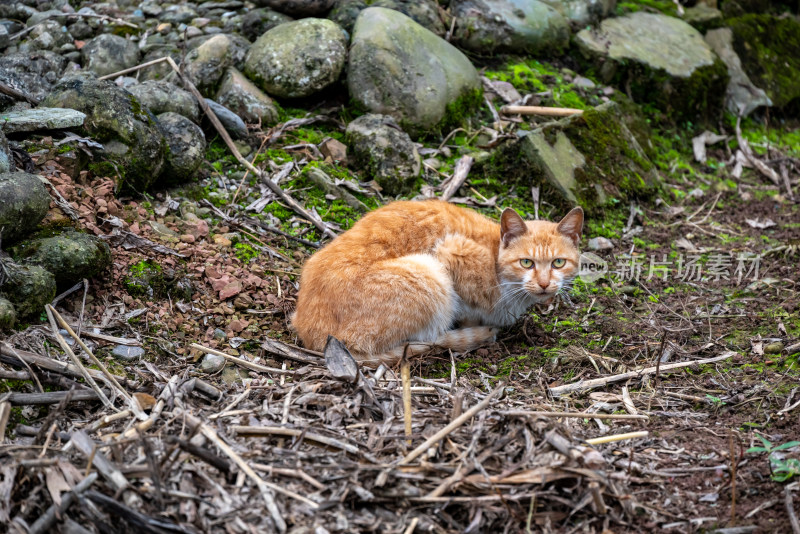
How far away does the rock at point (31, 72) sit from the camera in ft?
20.9

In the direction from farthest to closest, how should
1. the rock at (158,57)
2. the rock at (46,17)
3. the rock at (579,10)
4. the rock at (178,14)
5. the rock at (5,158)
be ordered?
the rock at (579,10) < the rock at (178,14) < the rock at (46,17) < the rock at (158,57) < the rock at (5,158)

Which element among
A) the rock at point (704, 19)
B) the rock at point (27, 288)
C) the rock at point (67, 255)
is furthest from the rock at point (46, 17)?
the rock at point (704, 19)

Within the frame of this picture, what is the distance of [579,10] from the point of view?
9.73 meters

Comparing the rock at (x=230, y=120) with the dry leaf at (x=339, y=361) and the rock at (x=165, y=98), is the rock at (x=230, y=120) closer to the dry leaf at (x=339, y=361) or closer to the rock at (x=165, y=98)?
the rock at (x=165, y=98)

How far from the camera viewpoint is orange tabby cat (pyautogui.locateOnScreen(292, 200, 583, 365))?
5098 millimetres

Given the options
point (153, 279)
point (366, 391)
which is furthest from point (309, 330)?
point (153, 279)

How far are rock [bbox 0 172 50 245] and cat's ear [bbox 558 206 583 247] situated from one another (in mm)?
3953

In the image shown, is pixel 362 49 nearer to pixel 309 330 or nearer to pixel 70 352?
pixel 309 330

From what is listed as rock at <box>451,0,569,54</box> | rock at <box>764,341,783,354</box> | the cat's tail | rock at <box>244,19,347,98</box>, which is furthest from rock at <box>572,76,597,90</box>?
rock at <box>764,341,783,354</box>

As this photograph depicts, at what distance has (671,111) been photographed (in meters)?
9.52

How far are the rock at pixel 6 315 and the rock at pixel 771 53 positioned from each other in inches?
406

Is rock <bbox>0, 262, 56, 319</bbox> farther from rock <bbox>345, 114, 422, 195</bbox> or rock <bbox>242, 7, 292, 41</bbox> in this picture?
rock <bbox>242, 7, 292, 41</bbox>

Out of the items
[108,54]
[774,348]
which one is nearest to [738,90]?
[774,348]

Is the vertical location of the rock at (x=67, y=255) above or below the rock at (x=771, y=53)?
above
